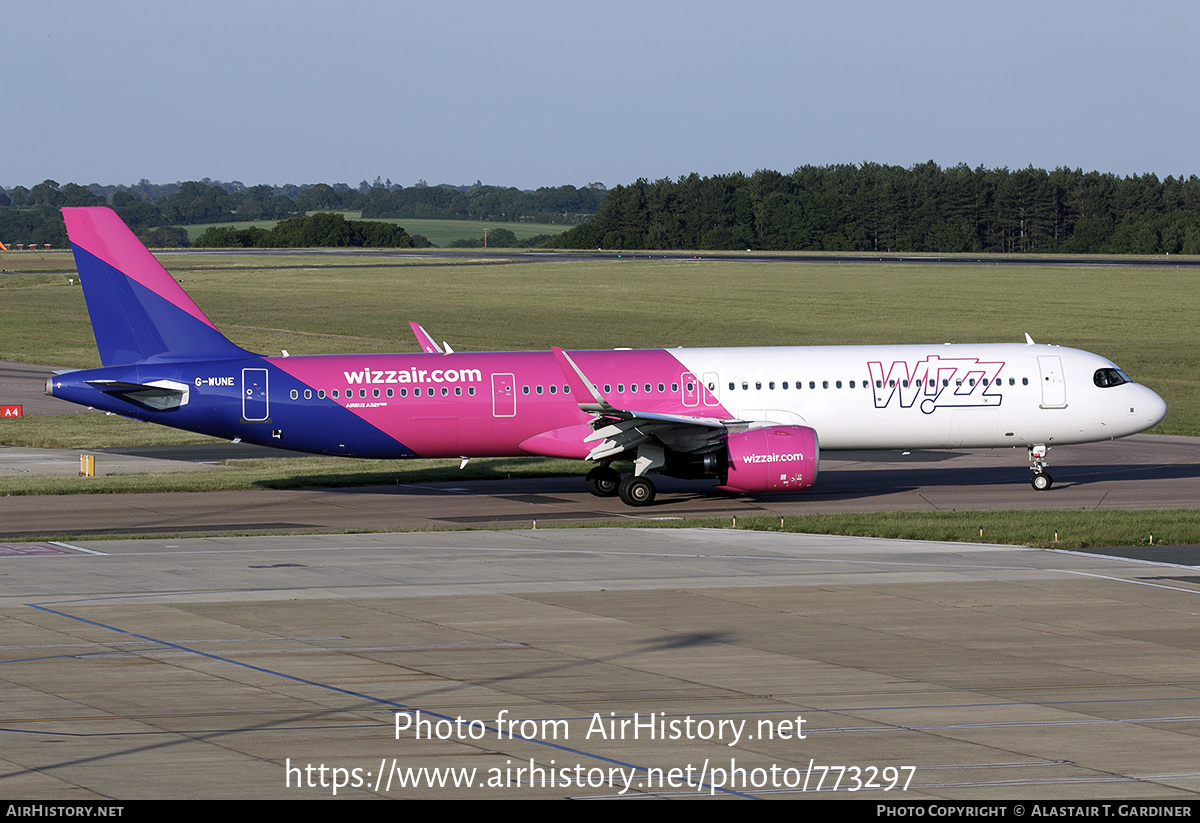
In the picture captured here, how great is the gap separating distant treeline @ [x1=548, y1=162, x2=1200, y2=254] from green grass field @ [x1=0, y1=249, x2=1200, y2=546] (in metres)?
38.5

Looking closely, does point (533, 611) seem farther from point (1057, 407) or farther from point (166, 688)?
point (1057, 407)

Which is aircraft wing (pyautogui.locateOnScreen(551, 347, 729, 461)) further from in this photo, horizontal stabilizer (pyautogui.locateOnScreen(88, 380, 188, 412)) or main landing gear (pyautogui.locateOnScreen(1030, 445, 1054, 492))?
horizontal stabilizer (pyautogui.locateOnScreen(88, 380, 188, 412))

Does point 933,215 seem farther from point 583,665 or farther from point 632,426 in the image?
point 583,665

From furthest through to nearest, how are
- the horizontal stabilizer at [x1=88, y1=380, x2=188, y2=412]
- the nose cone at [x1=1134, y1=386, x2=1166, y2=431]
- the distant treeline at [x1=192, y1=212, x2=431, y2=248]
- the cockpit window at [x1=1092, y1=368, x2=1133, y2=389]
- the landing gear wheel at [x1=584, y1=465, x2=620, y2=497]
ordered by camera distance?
the distant treeline at [x1=192, y1=212, x2=431, y2=248] → the landing gear wheel at [x1=584, y1=465, x2=620, y2=497] → the nose cone at [x1=1134, y1=386, x2=1166, y2=431] → the cockpit window at [x1=1092, y1=368, x2=1133, y2=389] → the horizontal stabilizer at [x1=88, y1=380, x2=188, y2=412]

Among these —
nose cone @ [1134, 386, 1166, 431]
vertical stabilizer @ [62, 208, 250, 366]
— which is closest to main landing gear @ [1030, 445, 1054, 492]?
nose cone @ [1134, 386, 1166, 431]

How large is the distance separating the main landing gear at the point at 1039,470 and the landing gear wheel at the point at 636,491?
35.6 feet

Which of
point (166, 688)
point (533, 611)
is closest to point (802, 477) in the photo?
point (533, 611)

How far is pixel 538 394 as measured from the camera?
122ft

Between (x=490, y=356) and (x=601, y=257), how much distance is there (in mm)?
118888

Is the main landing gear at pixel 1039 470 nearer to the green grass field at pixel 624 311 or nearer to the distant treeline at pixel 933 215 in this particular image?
the green grass field at pixel 624 311

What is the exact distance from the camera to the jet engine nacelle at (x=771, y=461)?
3519cm

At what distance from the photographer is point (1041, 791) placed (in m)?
14.1

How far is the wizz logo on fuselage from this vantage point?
123 feet
